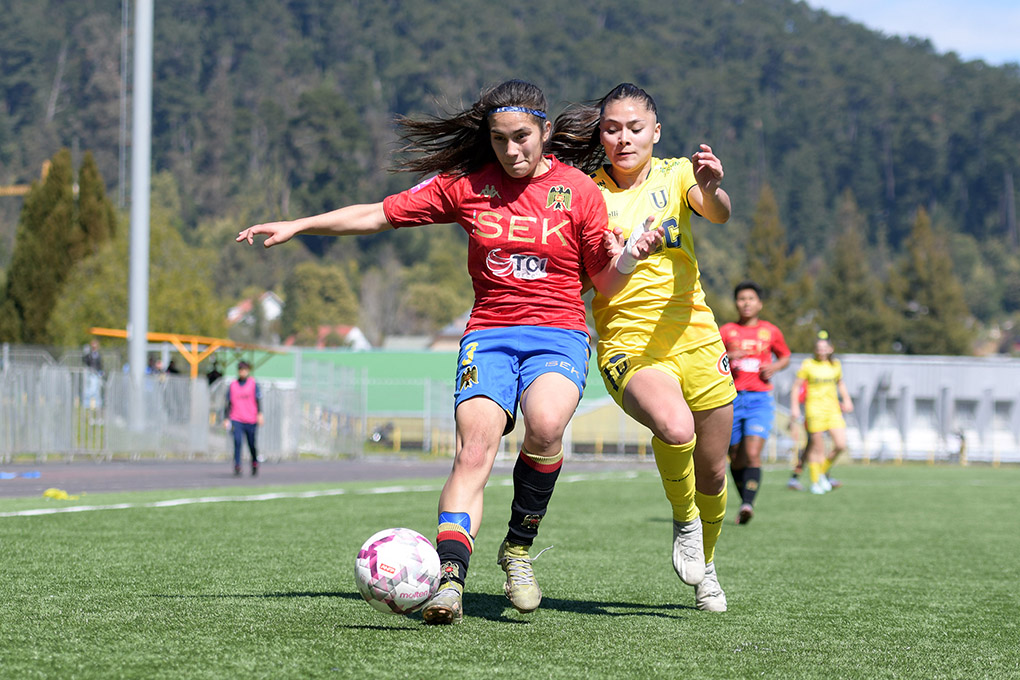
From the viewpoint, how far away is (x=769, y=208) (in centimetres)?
8350

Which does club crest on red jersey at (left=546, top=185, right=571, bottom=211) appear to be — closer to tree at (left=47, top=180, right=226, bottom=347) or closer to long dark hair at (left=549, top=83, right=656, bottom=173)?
long dark hair at (left=549, top=83, right=656, bottom=173)

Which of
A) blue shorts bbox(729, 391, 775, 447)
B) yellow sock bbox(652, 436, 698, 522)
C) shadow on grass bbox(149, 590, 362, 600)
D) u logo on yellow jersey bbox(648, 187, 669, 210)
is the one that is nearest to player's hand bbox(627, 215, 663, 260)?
u logo on yellow jersey bbox(648, 187, 669, 210)

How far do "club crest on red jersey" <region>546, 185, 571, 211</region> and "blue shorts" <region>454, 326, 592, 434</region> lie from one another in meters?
0.50

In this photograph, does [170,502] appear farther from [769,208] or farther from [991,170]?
[991,170]

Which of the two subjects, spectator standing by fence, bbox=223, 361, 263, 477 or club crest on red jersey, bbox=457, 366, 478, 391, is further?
spectator standing by fence, bbox=223, 361, 263, 477

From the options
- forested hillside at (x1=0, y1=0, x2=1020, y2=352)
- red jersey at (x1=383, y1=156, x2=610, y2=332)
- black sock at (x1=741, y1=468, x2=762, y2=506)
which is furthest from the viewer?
forested hillside at (x1=0, y1=0, x2=1020, y2=352)

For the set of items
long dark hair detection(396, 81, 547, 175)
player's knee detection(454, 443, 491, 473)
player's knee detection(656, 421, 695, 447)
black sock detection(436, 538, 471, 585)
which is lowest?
black sock detection(436, 538, 471, 585)

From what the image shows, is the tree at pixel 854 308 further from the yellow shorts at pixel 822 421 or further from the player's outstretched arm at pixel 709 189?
the player's outstretched arm at pixel 709 189

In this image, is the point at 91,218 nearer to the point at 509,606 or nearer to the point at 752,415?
the point at 752,415

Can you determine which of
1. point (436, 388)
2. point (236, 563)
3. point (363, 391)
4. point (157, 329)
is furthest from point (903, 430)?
point (236, 563)

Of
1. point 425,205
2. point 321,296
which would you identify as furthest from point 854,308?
point 425,205

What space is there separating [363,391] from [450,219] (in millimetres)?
27017

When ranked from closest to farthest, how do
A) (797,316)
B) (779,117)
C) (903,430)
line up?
1. (903,430)
2. (797,316)
3. (779,117)

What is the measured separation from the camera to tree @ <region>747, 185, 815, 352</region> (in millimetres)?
80062
